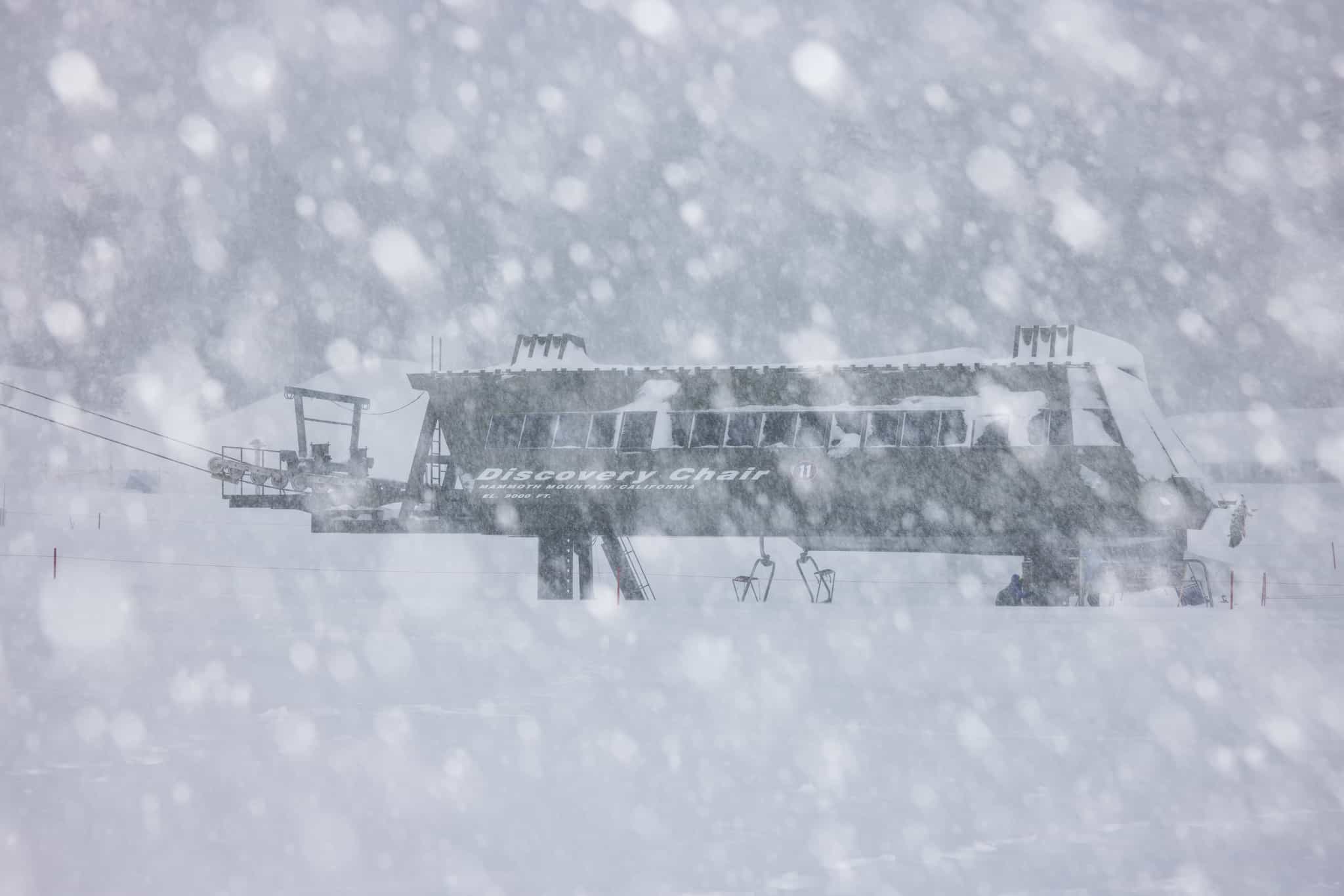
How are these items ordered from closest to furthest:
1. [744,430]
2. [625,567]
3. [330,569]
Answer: [744,430] < [625,567] < [330,569]

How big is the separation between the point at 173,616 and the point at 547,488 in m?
8.98

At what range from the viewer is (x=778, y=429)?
25.3m

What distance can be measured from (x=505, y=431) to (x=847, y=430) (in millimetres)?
7860

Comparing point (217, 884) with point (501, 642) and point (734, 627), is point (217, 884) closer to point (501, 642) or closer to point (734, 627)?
point (501, 642)

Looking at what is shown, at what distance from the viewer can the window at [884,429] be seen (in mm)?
24484

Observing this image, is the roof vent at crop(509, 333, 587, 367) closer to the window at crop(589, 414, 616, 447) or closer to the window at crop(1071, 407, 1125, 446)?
the window at crop(589, 414, 616, 447)

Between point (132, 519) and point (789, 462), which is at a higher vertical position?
point (789, 462)

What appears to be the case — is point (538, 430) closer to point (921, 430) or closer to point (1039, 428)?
point (921, 430)

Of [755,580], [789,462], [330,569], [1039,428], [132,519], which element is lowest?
[330,569]

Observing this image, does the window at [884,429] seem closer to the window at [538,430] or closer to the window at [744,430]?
the window at [744,430]

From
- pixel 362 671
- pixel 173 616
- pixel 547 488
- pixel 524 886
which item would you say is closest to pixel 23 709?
pixel 362 671

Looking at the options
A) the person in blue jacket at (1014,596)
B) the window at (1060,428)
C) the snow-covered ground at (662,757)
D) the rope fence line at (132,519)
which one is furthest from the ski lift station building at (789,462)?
the rope fence line at (132,519)

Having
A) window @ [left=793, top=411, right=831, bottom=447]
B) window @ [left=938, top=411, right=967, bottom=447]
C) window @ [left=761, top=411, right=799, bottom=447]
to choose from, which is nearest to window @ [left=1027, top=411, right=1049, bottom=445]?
window @ [left=938, top=411, right=967, bottom=447]

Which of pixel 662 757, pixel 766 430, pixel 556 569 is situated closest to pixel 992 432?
pixel 766 430
